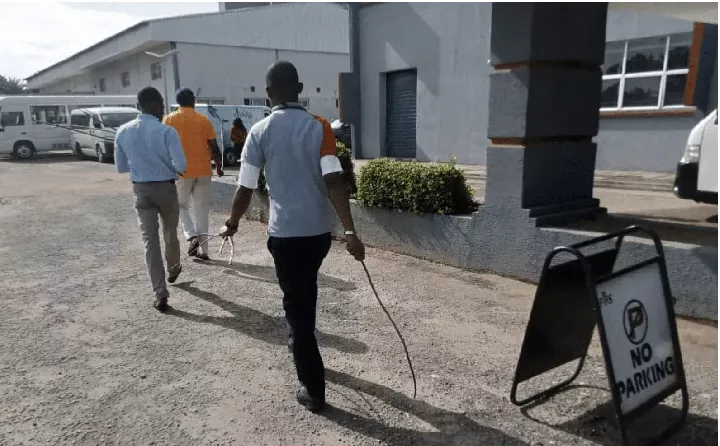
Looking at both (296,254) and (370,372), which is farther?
(370,372)

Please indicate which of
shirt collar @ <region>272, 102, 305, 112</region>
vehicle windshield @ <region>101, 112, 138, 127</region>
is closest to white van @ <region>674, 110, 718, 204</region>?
shirt collar @ <region>272, 102, 305, 112</region>

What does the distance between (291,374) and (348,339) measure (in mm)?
683

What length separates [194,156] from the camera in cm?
611

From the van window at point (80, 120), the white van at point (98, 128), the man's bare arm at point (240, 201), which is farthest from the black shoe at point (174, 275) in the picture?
the van window at point (80, 120)

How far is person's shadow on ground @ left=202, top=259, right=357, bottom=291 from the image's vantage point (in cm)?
547

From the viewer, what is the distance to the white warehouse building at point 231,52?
27.2m

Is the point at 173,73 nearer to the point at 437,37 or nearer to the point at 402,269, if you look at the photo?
the point at 437,37

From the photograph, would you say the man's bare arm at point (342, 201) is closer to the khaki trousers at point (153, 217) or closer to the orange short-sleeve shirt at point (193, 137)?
the khaki trousers at point (153, 217)

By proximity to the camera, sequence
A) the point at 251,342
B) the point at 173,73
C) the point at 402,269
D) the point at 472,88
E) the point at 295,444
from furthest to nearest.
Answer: the point at 173,73
the point at 472,88
the point at 402,269
the point at 251,342
the point at 295,444

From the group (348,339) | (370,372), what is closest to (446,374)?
(370,372)

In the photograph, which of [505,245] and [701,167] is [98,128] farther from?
[701,167]

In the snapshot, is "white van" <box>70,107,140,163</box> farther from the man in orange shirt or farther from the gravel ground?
the man in orange shirt

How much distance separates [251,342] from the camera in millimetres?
4113

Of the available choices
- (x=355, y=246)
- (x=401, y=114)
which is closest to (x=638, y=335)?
(x=355, y=246)
